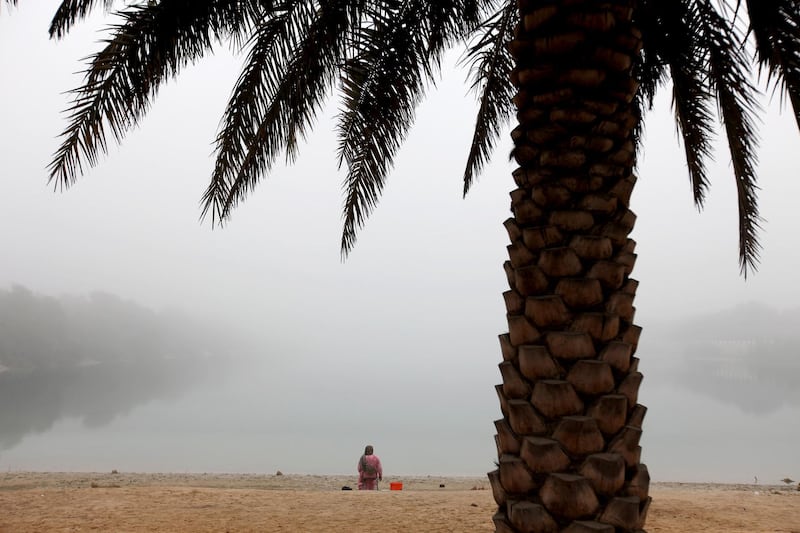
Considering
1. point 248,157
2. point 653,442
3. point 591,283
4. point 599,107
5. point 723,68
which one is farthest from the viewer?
point 653,442

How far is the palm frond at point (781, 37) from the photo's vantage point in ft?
14.2

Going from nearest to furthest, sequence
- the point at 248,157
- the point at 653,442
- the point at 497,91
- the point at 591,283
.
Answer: the point at 591,283 → the point at 248,157 → the point at 497,91 → the point at 653,442

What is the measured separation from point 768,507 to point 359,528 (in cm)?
613

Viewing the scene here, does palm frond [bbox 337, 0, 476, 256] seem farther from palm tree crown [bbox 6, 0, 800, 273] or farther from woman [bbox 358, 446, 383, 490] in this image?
woman [bbox 358, 446, 383, 490]

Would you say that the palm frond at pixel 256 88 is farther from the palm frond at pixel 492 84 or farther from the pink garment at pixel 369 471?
the pink garment at pixel 369 471

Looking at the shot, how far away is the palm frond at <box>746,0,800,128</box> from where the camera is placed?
4.34 m

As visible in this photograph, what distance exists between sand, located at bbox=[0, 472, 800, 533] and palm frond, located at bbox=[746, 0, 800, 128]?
509 cm

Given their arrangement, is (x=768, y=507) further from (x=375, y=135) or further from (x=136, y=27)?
(x=136, y=27)

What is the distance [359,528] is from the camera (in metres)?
6.74

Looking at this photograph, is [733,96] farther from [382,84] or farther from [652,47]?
[382,84]

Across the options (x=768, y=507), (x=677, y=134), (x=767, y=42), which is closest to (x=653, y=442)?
(x=768, y=507)

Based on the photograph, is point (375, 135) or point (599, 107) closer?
point (599, 107)

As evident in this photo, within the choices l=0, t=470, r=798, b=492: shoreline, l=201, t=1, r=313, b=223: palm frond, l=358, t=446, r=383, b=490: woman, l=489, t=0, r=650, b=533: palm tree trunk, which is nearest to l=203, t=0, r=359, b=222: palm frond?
l=201, t=1, r=313, b=223: palm frond

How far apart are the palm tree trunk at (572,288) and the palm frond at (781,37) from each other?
1.73 m
